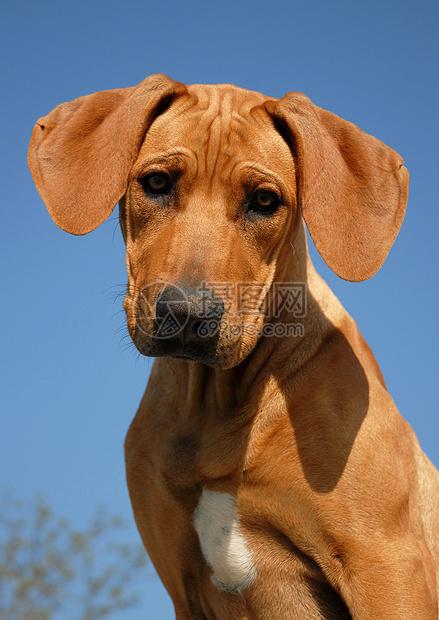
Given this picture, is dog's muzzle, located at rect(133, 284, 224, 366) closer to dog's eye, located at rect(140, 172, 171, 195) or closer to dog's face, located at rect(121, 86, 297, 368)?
dog's face, located at rect(121, 86, 297, 368)

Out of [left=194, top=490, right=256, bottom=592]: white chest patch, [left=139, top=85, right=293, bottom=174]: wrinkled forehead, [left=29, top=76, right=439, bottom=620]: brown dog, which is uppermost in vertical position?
[left=139, top=85, right=293, bottom=174]: wrinkled forehead

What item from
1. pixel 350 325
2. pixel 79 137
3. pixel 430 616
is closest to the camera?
pixel 430 616

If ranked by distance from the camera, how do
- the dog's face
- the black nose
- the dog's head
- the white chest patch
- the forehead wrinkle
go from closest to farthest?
the black nose, the dog's face, the dog's head, the forehead wrinkle, the white chest patch

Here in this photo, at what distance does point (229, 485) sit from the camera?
3584mm

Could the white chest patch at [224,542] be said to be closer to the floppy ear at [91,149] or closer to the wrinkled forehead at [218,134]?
the floppy ear at [91,149]

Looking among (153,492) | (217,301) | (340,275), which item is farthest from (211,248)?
(153,492)

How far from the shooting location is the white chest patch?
358cm

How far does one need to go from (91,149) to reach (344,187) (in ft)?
4.35

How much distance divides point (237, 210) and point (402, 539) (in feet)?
6.00

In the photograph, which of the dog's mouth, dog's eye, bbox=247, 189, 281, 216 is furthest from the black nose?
dog's eye, bbox=247, 189, 281, 216

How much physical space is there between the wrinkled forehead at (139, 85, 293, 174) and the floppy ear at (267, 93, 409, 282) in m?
0.10

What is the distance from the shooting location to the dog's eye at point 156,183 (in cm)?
348

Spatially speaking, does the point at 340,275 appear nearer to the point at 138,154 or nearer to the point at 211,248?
the point at 211,248

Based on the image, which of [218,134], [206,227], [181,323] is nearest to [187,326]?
[181,323]
